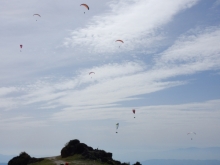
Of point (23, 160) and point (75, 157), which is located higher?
point (75, 157)

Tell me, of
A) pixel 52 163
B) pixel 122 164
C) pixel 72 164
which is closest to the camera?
pixel 72 164

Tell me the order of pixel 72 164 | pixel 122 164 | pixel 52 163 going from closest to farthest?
pixel 72 164 < pixel 52 163 < pixel 122 164

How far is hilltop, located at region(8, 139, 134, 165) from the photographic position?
6178 centimetres

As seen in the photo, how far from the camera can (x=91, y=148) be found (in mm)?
69688

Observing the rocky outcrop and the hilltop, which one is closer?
the hilltop

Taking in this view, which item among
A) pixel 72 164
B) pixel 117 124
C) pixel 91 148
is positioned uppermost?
pixel 117 124

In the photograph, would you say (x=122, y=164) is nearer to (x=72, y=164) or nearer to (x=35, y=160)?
(x=72, y=164)

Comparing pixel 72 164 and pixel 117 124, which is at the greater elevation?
pixel 117 124

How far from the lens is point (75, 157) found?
63750 millimetres

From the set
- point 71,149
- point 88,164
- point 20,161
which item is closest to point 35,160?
point 20,161

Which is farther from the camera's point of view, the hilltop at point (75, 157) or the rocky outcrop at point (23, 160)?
the rocky outcrop at point (23, 160)

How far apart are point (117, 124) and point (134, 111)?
488cm

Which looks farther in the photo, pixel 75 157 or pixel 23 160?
pixel 23 160

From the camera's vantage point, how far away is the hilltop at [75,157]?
61781mm
